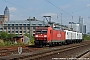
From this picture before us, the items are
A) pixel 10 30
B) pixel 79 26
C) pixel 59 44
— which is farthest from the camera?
pixel 79 26

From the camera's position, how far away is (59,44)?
51281mm

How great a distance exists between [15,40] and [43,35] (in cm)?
2095

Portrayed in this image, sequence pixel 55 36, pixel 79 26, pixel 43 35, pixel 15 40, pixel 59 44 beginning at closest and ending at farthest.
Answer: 1. pixel 43 35
2. pixel 55 36
3. pixel 59 44
4. pixel 15 40
5. pixel 79 26

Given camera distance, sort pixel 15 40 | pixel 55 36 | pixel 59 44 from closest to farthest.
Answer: pixel 55 36 < pixel 59 44 < pixel 15 40

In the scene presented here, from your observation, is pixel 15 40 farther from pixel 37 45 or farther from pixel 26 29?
pixel 26 29

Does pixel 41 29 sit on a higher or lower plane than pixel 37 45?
higher

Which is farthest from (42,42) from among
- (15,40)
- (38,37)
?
(15,40)

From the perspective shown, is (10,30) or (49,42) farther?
(10,30)

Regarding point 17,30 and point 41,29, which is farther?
point 17,30

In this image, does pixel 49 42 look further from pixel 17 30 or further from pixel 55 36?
pixel 17 30

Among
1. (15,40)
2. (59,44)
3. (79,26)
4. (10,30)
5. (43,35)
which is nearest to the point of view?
(43,35)

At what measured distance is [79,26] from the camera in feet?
468

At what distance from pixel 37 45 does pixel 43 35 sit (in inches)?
90.9

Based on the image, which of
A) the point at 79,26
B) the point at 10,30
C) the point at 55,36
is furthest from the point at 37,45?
the point at 79,26
